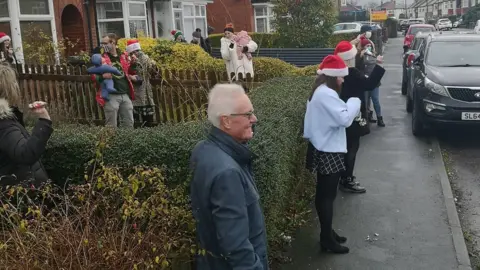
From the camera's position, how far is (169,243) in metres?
3.42

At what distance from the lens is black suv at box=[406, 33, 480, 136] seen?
29.2 feet

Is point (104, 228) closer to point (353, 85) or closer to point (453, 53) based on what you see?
point (353, 85)

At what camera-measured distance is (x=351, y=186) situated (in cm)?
685

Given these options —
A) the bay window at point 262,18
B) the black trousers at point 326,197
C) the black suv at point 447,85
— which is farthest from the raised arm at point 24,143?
the bay window at point 262,18

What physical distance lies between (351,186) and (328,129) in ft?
7.36

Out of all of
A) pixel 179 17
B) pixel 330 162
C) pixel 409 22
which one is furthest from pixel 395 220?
pixel 409 22

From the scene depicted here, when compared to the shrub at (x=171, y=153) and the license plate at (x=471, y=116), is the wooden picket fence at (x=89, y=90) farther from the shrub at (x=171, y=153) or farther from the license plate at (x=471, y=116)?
the shrub at (x=171, y=153)

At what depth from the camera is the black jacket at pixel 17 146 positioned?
138 inches

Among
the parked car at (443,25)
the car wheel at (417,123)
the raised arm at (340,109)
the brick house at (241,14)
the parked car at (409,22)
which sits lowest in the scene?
the car wheel at (417,123)

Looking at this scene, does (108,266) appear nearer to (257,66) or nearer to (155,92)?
(155,92)

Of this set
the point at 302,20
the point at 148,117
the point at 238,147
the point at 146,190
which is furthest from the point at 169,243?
the point at 302,20

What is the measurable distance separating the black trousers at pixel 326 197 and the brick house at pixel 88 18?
26.6ft

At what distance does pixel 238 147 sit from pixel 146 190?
153cm

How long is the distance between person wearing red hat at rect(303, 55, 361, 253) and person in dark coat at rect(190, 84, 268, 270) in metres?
2.03
